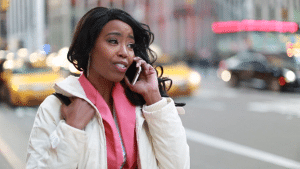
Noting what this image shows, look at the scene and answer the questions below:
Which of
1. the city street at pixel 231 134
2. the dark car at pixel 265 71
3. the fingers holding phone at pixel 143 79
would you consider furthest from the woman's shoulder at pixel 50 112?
the dark car at pixel 265 71

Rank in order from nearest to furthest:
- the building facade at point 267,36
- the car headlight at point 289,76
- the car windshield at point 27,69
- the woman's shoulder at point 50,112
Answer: the woman's shoulder at point 50,112 → the car windshield at point 27,69 → the car headlight at point 289,76 → the building facade at point 267,36

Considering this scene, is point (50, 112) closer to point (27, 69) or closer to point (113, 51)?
point (113, 51)

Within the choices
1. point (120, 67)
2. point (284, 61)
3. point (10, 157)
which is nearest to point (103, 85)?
point (120, 67)

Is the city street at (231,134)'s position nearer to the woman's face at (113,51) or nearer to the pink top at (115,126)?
the pink top at (115,126)

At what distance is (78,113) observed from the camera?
1626 millimetres

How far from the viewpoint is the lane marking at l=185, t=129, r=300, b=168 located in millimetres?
5332

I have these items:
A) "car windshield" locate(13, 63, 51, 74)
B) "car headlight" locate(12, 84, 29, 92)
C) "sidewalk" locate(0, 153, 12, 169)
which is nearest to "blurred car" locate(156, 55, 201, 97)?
"car windshield" locate(13, 63, 51, 74)

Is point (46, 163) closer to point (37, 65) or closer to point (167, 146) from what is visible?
point (167, 146)

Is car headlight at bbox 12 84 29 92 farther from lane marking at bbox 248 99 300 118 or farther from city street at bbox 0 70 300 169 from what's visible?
lane marking at bbox 248 99 300 118

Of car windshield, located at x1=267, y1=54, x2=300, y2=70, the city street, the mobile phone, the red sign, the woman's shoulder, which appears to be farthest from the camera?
the red sign

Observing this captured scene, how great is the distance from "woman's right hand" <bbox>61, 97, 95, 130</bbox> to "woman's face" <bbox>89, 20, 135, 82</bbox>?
18cm

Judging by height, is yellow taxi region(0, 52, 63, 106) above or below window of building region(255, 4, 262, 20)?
below

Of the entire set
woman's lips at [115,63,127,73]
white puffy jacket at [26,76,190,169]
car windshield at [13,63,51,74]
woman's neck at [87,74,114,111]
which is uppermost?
woman's lips at [115,63,127,73]

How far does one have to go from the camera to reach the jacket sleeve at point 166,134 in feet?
5.69
